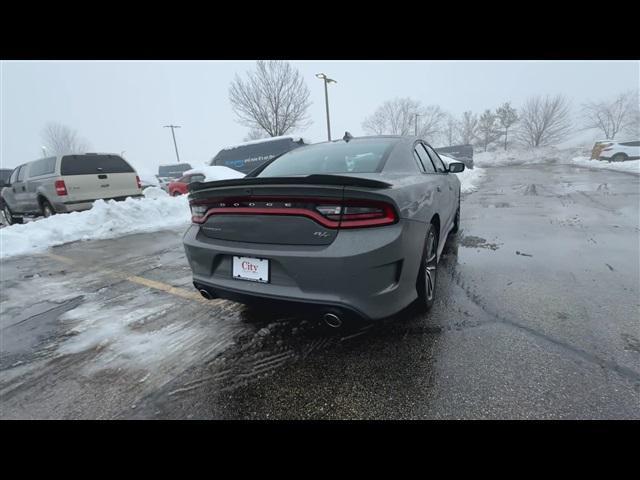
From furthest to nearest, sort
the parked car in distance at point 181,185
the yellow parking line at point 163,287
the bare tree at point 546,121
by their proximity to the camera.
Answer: the bare tree at point 546,121
the parked car in distance at point 181,185
the yellow parking line at point 163,287

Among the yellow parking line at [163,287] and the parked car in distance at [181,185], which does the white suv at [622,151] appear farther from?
the yellow parking line at [163,287]

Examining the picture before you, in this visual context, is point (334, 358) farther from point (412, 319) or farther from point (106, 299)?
point (106, 299)

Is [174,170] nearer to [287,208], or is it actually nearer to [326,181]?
[287,208]

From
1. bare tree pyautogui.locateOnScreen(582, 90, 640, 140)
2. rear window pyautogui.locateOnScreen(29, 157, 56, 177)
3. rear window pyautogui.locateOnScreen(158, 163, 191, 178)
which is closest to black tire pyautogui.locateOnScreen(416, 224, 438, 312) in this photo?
rear window pyautogui.locateOnScreen(29, 157, 56, 177)

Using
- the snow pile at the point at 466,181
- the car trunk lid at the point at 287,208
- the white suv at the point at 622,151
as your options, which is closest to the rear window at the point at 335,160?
the car trunk lid at the point at 287,208

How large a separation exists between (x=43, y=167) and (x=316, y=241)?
30.1 ft

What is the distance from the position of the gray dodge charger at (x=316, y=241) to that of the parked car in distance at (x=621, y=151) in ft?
90.0

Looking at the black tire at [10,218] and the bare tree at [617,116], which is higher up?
the bare tree at [617,116]

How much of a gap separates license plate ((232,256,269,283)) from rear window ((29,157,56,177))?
7846 millimetres

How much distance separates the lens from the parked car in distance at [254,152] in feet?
49.6

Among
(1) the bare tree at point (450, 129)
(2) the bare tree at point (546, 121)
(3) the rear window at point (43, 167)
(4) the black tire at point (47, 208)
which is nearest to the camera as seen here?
(3) the rear window at point (43, 167)

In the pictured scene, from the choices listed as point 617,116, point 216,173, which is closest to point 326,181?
point 216,173

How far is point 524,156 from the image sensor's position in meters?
41.7
